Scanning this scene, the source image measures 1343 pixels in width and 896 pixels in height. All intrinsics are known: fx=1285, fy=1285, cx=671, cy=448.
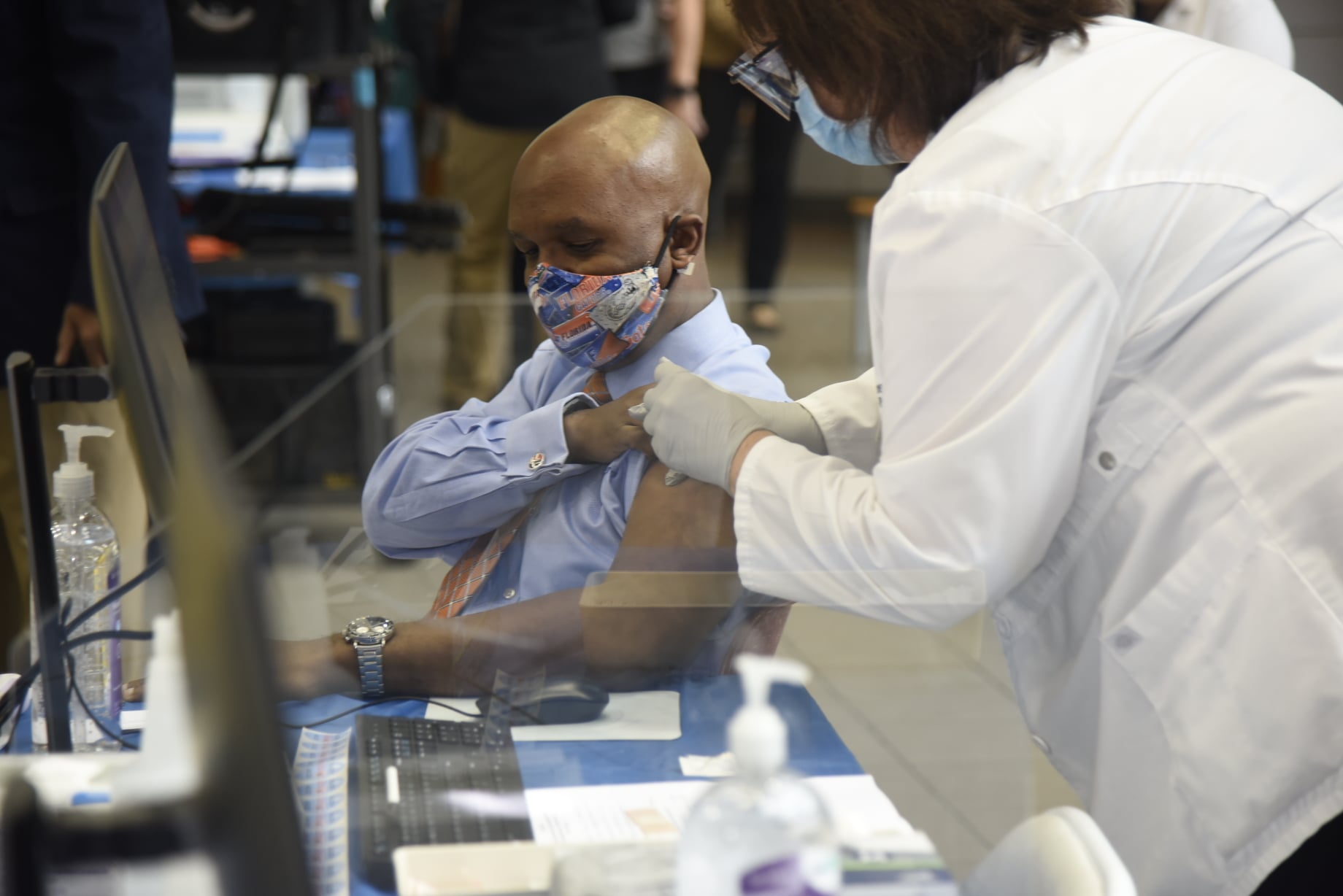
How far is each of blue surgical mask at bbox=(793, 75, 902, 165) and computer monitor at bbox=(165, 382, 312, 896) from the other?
793 mm

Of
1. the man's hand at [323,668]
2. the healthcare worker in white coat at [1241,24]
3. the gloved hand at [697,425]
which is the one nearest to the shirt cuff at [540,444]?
the gloved hand at [697,425]

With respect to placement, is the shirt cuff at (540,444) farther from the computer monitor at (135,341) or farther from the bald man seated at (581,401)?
the computer monitor at (135,341)

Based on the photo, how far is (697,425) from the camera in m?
1.22

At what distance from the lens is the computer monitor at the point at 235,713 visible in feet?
1.51

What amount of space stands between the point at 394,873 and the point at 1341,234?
87 centimetres

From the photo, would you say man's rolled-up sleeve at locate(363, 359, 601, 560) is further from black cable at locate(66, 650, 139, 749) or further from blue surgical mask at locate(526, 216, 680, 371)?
black cable at locate(66, 650, 139, 749)

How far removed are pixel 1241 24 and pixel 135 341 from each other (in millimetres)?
2174

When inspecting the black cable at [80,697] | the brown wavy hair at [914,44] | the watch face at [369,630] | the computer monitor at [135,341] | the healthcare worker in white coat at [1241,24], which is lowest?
the black cable at [80,697]

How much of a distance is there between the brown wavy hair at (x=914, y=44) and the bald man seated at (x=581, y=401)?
11.2 inches

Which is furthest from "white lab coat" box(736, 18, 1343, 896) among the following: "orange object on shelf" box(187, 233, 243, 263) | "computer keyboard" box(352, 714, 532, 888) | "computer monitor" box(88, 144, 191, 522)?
"orange object on shelf" box(187, 233, 243, 263)

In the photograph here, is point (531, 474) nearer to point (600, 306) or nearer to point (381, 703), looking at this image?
point (600, 306)

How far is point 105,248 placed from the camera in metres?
0.80

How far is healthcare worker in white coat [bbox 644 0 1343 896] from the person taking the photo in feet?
3.21

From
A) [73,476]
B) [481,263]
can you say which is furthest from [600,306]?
[481,263]
